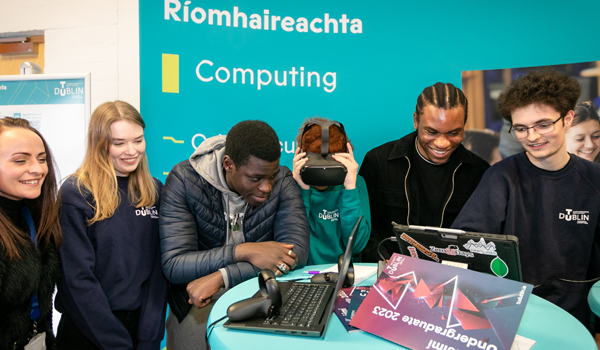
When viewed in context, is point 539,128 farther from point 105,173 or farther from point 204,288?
point 105,173

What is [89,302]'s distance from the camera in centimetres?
149

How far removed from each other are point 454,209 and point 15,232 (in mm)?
2073

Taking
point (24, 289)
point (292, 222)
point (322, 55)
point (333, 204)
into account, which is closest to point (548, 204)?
point (333, 204)

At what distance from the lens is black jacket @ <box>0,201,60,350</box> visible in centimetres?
129

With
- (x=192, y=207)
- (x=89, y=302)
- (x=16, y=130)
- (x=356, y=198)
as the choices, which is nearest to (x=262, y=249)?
(x=192, y=207)

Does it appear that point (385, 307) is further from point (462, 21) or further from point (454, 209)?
point (462, 21)

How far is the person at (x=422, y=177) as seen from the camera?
1939 mm

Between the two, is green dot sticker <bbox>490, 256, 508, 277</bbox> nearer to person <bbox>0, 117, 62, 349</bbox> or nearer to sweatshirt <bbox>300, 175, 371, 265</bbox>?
sweatshirt <bbox>300, 175, 371, 265</bbox>

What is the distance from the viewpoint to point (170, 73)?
8.26 ft

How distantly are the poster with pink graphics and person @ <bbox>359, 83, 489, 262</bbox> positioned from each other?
1009mm

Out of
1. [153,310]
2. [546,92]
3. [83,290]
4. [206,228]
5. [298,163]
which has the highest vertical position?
[546,92]

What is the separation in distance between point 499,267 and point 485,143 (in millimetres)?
1814

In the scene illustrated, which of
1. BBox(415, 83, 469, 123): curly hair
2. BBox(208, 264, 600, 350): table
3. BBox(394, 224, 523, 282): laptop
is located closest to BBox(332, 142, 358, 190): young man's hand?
BBox(415, 83, 469, 123): curly hair

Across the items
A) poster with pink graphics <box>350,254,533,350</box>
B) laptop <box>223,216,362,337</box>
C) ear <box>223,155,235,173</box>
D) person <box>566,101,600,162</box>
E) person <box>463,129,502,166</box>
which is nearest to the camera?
poster with pink graphics <box>350,254,533,350</box>
